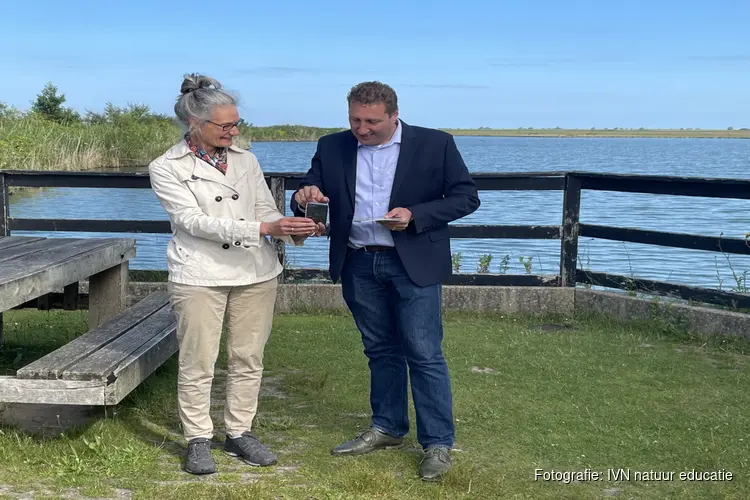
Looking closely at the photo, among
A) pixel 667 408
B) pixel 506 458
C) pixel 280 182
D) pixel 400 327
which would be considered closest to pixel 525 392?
pixel 667 408

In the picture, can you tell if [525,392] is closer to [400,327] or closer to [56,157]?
[400,327]

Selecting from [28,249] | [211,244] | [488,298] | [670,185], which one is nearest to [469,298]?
[488,298]

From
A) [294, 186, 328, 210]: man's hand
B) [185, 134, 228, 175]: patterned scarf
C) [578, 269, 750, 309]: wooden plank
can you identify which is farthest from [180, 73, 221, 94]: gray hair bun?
[578, 269, 750, 309]: wooden plank

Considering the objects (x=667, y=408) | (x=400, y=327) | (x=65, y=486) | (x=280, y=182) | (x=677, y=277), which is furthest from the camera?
(x=677, y=277)

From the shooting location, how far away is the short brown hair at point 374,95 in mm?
4055

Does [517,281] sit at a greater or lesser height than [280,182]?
lesser

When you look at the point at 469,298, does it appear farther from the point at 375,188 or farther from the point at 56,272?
the point at 56,272

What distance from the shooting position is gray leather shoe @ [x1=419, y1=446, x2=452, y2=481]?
162 inches

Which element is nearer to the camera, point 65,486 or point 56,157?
point 65,486

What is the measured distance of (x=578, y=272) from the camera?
8.05 metres

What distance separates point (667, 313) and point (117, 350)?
4.49 m

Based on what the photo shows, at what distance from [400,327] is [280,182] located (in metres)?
3.94

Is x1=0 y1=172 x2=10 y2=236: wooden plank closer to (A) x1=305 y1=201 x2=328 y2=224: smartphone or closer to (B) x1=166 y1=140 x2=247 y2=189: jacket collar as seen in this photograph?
(B) x1=166 y1=140 x2=247 y2=189: jacket collar

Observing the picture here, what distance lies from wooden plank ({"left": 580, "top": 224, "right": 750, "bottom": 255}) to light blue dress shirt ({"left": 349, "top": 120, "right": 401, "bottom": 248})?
11.6 ft
